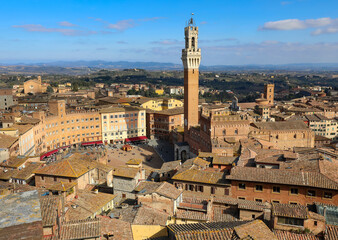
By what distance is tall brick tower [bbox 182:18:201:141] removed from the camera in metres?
63.1

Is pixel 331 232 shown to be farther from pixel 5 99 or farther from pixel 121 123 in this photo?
pixel 5 99

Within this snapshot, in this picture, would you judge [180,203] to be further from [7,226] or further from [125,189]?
[7,226]

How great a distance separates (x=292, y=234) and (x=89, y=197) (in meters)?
15.5

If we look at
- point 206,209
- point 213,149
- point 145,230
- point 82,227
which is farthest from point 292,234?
point 213,149

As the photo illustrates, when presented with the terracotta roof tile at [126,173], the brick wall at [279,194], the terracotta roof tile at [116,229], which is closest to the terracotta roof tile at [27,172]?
the terracotta roof tile at [126,173]

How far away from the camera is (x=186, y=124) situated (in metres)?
64.9

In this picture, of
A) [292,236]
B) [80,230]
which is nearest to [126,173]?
[80,230]

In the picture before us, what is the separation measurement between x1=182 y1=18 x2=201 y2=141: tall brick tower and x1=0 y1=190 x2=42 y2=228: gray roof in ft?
171

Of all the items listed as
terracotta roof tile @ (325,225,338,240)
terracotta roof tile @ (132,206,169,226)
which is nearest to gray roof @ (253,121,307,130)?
terracotta roof tile @ (325,225,338,240)

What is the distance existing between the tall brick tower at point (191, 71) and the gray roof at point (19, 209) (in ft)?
171

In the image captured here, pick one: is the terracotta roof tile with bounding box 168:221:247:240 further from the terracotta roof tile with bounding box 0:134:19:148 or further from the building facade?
the building facade

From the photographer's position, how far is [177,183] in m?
Result: 28.6

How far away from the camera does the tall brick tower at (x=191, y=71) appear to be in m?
63.1

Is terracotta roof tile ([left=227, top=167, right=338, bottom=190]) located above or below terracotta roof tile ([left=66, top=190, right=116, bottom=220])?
above
